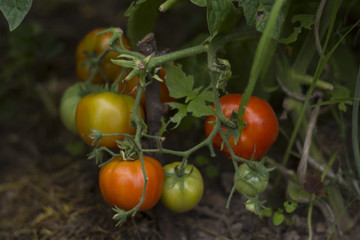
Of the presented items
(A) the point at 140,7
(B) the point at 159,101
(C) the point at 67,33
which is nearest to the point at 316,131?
(B) the point at 159,101

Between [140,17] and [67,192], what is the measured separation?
67 centimetres

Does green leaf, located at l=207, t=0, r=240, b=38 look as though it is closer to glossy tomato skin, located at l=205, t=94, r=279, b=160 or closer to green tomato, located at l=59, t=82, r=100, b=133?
glossy tomato skin, located at l=205, t=94, r=279, b=160

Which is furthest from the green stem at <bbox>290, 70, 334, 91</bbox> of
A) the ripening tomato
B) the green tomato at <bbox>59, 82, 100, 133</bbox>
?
the green tomato at <bbox>59, 82, 100, 133</bbox>

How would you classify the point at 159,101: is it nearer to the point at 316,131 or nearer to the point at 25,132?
the point at 316,131

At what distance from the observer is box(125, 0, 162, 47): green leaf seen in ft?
3.78

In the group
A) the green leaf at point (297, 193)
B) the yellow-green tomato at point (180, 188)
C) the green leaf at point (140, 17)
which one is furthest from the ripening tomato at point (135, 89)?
the green leaf at point (297, 193)

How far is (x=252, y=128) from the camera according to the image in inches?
42.8

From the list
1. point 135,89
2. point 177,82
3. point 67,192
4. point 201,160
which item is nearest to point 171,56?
point 177,82

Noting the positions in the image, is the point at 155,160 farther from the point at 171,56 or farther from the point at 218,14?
the point at 218,14

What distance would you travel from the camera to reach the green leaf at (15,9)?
100cm

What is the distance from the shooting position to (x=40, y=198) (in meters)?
1.44

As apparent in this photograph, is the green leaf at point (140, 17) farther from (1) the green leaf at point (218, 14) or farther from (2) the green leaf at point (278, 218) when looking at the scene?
(2) the green leaf at point (278, 218)

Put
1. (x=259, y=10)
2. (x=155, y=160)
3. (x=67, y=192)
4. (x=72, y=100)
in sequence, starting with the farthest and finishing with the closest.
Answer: (x=67, y=192) < (x=72, y=100) < (x=155, y=160) < (x=259, y=10)

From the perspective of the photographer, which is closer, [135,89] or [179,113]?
[179,113]
